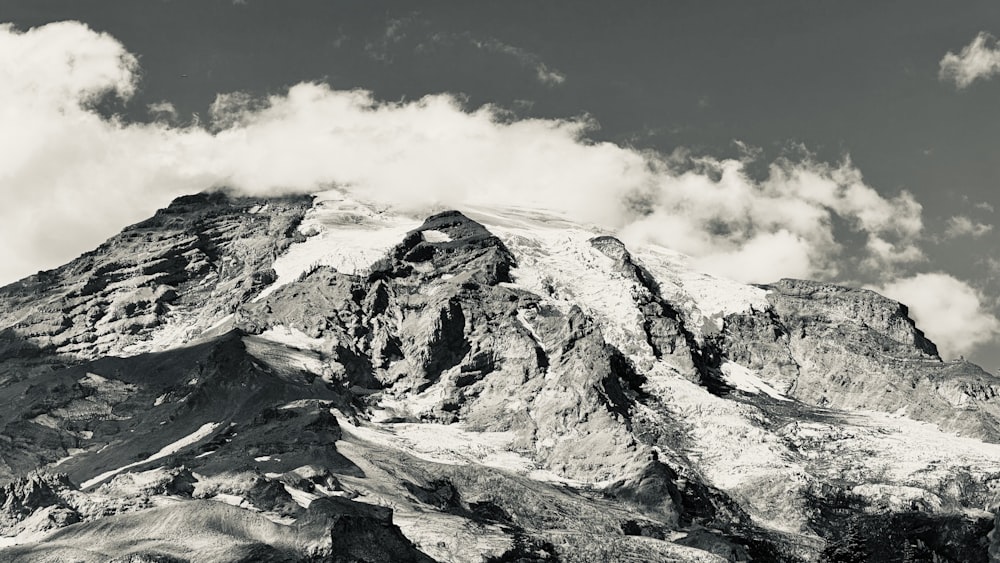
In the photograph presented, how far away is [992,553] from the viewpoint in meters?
140

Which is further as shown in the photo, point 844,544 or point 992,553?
point 844,544

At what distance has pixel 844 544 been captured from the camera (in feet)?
609

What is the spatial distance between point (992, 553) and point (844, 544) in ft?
150
